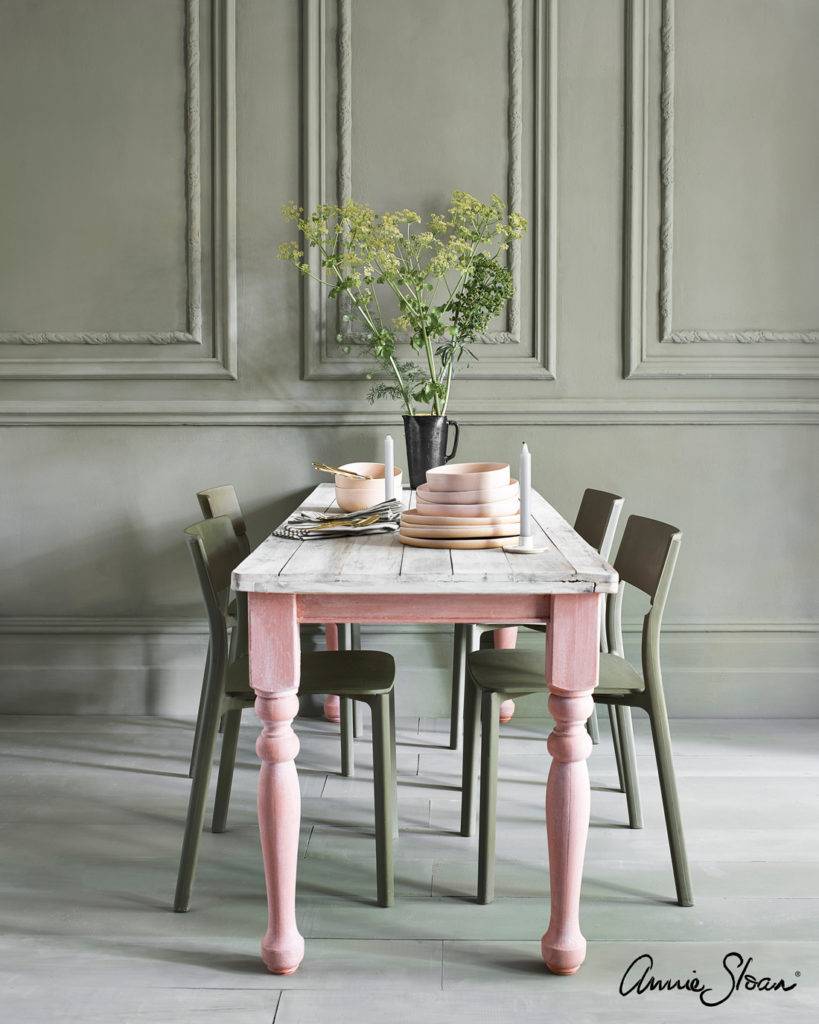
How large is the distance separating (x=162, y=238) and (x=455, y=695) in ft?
6.41

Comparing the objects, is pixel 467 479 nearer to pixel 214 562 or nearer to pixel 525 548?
pixel 525 548

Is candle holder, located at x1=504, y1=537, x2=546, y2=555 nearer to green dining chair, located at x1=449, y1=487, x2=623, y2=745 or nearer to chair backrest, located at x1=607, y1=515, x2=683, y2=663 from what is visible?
chair backrest, located at x1=607, y1=515, x2=683, y2=663

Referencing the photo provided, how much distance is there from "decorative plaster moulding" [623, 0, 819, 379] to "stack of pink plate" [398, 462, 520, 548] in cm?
156

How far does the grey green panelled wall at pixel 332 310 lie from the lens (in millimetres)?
3293

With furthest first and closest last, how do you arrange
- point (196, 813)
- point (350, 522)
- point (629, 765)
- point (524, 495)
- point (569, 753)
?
point (629, 765) → point (350, 522) → point (196, 813) → point (524, 495) → point (569, 753)

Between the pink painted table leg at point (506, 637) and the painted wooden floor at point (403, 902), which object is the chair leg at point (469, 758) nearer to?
the painted wooden floor at point (403, 902)

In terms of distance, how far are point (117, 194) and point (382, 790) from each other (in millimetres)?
2466

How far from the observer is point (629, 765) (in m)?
2.38

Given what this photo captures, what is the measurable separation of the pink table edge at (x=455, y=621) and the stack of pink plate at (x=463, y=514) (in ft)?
0.90

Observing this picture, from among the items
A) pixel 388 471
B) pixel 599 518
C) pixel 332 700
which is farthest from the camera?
pixel 332 700

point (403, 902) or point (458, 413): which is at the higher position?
point (458, 413)

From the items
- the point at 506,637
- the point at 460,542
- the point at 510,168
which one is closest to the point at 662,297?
the point at 510,168

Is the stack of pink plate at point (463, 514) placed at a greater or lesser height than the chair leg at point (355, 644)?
greater
